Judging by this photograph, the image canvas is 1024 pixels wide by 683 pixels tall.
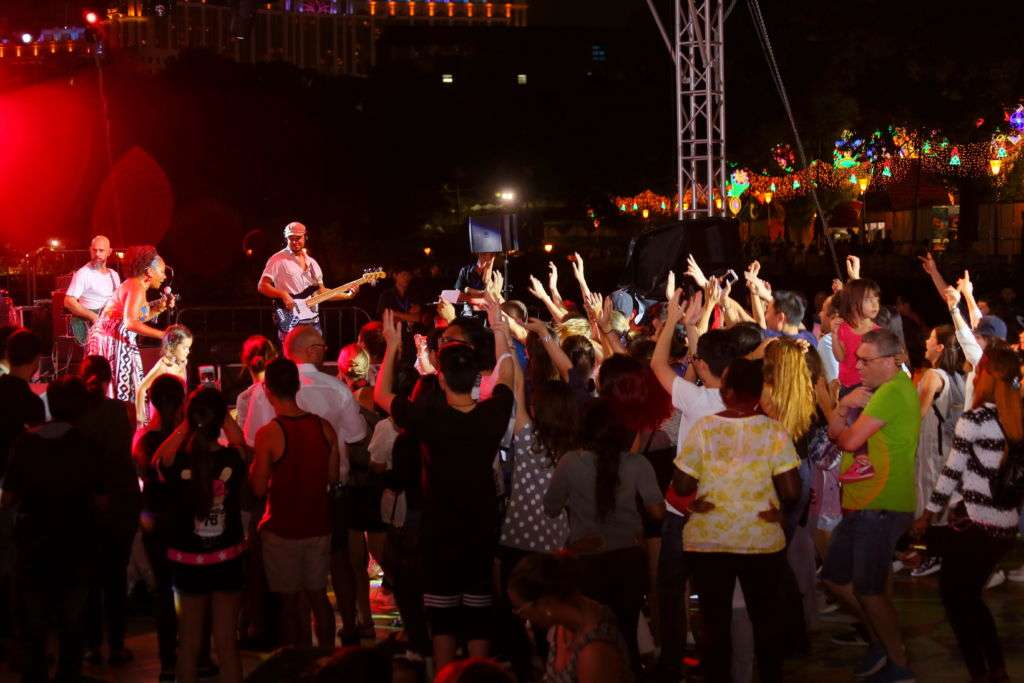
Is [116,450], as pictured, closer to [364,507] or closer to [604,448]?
[364,507]

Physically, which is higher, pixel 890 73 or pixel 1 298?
pixel 890 73

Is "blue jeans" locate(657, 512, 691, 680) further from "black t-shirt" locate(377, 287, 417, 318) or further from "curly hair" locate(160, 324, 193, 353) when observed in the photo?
"black t-shirt" locate(377, 287, 417, 318)

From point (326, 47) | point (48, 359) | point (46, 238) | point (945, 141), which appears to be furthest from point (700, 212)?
point (326, 47)

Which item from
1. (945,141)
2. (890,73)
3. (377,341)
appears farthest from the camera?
(945,141)

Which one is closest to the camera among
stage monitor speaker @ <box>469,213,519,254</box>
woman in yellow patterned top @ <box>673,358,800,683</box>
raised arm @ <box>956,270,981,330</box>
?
woman in yellow patterned top @ <box>673,358,800,683</box>

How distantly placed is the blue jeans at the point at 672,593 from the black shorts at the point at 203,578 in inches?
79.2

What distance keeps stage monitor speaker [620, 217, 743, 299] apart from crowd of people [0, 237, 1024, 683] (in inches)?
205

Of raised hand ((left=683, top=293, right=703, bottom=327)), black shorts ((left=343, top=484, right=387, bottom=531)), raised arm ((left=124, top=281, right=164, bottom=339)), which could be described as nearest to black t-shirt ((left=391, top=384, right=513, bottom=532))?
black shorts ((left=343, top=484, right=387, bottom=531))

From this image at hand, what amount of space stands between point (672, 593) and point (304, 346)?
232cm

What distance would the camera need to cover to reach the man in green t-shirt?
6270 millimetres

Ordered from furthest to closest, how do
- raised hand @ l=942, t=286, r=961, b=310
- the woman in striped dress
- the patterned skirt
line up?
the patterned skirt < raised hand @ l=942, t=286, r=961, b=310 < the woman in striped dress

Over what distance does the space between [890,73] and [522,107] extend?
92.7 feet

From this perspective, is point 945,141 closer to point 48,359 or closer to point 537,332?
point 48,359

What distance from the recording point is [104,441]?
6898 millimetres
